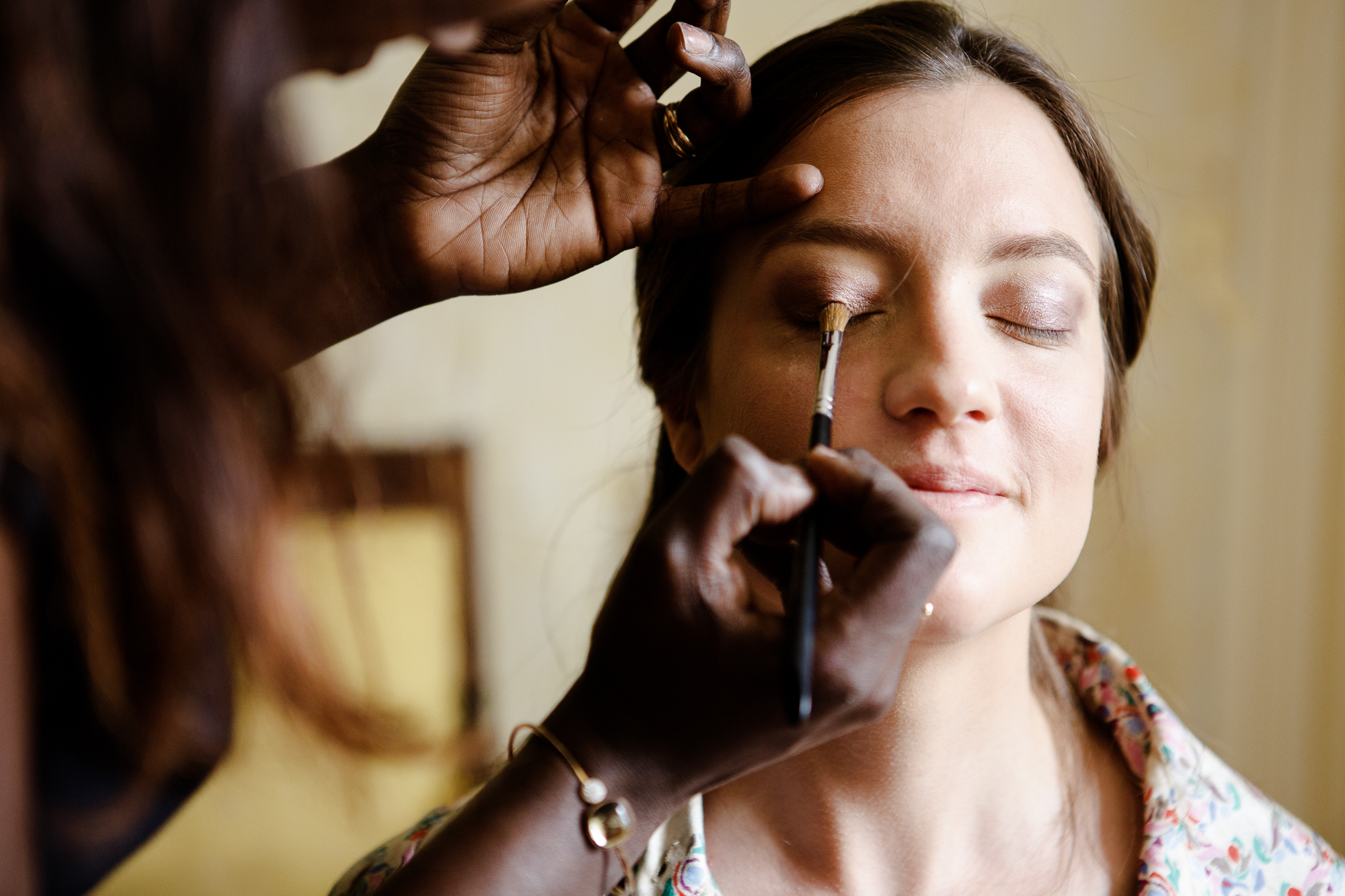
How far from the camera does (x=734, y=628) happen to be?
64 centimetres

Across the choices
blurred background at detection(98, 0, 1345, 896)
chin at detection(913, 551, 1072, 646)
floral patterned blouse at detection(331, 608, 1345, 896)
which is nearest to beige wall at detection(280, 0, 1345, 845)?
blurred background at detection(98, 0, 1345, 896)

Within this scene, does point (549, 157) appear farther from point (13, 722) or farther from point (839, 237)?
point (13, 722)

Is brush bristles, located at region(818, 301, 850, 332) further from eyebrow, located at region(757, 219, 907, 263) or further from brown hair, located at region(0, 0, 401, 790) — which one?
brown hair, located at region(0, 0, 401, 790)

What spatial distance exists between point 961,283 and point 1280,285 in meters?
1.25

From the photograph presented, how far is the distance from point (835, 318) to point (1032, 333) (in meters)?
0.22

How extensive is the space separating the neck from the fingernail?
64cm

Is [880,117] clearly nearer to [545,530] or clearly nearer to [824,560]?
[824,560]

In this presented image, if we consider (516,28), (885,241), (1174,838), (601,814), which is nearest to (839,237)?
(885,241)

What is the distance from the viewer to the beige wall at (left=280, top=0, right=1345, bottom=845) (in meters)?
1.75

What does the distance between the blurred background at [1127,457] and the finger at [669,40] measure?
0.86 m

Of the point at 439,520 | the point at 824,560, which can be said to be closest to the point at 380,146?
the point at 824,560

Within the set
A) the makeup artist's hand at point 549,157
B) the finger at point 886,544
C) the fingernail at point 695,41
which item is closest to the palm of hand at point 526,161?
the makeup artist's hand at point 549,157

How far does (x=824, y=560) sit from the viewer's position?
93cm

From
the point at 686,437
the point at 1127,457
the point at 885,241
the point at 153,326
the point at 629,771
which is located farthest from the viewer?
the point at 1127,457
